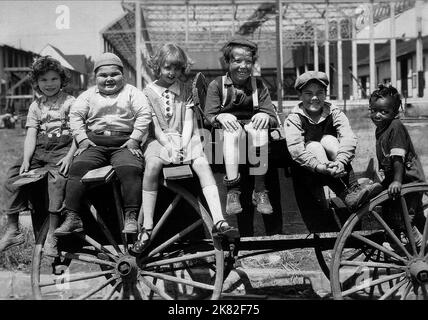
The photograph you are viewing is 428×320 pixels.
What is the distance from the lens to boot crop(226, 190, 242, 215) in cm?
313

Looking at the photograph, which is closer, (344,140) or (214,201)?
(214,201)

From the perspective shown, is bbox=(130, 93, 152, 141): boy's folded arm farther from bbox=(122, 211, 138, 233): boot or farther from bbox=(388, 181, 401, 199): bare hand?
bbox=(388, 181, 401, 199): bare hand

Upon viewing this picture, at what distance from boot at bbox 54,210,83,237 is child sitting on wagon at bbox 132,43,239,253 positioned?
0.37 m

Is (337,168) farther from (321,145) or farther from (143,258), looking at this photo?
(143,258)

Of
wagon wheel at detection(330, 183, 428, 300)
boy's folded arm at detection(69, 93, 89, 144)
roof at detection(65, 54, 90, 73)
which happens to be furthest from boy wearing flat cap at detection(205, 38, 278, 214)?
roof at detection(65, 54, 90, 73)

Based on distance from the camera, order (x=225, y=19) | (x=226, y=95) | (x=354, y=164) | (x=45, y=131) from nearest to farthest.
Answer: (x=226, y=95) → (x=45, y=131) → (x=354, y=164) → (x=225, y=19)

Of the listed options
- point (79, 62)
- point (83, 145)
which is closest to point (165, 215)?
point (83, 145)

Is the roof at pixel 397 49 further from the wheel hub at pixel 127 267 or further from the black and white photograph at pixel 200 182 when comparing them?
the wheel hub at pixel 127 267

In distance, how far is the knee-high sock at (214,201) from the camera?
3.15 meters

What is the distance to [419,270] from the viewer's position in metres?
3.18

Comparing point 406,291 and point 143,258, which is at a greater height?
point 143,258

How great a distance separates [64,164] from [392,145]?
211cm

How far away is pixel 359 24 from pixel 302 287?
18770 millimetres
